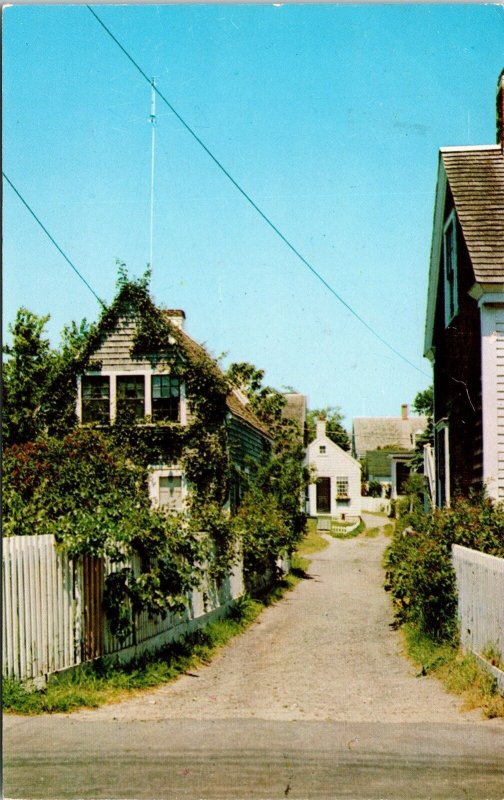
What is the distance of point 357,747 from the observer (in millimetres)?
6492

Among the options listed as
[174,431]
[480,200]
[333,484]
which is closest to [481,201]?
[480,200]

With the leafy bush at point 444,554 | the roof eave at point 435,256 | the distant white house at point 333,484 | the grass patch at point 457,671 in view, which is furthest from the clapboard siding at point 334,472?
the grass patch at point 457,671

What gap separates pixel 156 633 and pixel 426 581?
13.2 feet

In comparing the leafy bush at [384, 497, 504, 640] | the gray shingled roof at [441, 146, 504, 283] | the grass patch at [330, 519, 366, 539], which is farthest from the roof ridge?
the grass patch at [330, 519, 366, 539]

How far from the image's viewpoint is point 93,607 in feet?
30.0

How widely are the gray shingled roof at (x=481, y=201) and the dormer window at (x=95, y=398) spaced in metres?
11.7

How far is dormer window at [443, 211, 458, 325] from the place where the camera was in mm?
14312

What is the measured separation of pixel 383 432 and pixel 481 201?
68.9 meters

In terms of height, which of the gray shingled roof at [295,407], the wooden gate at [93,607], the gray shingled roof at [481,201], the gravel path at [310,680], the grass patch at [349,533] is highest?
the gray shingled roof at [481,201]

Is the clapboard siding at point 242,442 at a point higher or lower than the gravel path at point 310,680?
higher

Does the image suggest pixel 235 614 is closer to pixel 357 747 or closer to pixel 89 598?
pixel 89 598

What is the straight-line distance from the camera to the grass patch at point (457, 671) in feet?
25.9

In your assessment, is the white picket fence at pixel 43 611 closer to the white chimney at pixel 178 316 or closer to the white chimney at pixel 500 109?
the white chimney at pixel 500 109

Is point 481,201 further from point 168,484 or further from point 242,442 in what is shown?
point 242,442
